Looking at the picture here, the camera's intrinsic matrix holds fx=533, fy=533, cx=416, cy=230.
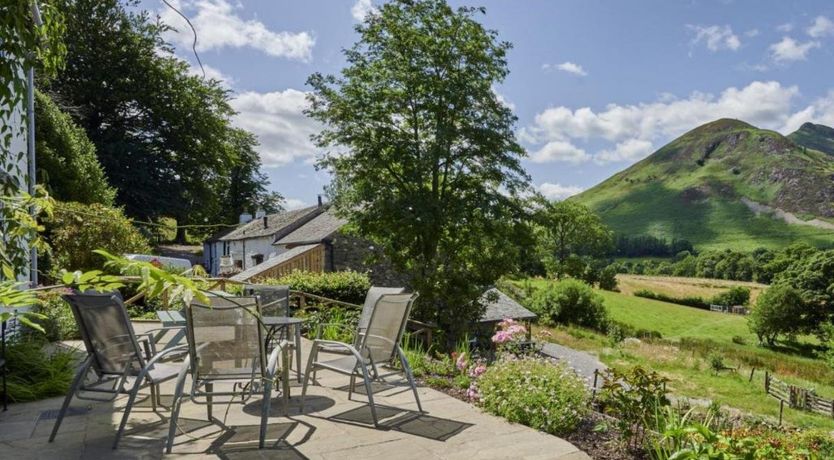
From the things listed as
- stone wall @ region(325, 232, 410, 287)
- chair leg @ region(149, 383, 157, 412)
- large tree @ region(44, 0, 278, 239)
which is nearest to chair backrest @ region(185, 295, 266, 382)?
chair leg @ region(149, 383, 157, 412)

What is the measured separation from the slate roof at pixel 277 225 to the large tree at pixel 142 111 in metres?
3.36

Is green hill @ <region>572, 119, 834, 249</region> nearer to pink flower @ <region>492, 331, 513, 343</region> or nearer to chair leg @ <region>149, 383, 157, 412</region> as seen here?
pink flower @ <region>492, 331, 513, 343</region>

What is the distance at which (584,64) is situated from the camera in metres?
17.1

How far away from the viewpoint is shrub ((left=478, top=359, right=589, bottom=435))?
3.94m

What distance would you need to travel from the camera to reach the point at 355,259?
22.8 meters

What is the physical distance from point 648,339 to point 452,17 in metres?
29.9

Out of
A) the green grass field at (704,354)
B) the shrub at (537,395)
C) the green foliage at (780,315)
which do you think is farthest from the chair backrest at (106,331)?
the green foliage at (780,315)

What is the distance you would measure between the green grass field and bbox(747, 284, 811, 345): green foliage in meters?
1.29

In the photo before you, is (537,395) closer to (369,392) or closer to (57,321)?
(369,392)

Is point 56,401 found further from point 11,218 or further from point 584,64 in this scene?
point 584,64

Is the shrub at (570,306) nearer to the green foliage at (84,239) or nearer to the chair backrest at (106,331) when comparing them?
the green foliage at (84,239)

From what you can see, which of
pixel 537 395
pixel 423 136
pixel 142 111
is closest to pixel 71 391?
pixel 537 395

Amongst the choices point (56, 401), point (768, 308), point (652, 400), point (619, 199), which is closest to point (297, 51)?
point (56, 401)

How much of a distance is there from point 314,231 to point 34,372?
20420 millimetres
